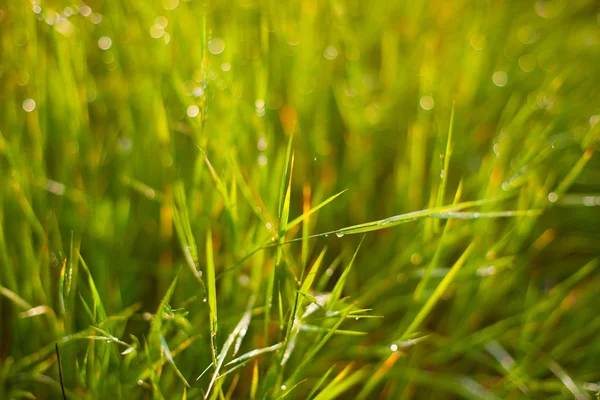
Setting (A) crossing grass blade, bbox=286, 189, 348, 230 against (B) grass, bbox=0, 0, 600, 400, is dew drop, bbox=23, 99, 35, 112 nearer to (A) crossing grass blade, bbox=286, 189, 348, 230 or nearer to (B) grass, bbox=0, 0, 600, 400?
(B) grass, bbox=0, 0, 600, 400

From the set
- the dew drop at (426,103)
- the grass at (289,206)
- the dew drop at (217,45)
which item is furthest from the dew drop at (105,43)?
the dew drop at (426,103)

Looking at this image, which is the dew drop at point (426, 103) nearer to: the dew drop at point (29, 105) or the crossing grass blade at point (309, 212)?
the crossing grass blade at point (309, 212)

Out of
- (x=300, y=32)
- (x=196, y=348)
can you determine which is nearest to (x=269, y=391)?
(x=196, y=348)

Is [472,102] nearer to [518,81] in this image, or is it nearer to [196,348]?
[518,81]

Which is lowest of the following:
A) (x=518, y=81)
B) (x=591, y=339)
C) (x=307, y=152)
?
(x=591, y=339)

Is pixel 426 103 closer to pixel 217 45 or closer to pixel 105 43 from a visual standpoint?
pixel 217 45

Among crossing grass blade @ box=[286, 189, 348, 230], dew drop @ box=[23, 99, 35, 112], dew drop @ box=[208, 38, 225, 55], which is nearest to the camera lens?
crossing grass blade @ box=[286, 189, 348, 230]

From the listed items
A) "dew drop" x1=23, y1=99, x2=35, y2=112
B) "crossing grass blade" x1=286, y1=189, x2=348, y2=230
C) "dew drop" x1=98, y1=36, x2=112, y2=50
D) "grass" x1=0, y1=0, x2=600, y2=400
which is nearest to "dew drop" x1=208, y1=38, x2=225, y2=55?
"grass" x1=0, y1=0, x2=600, y2=400

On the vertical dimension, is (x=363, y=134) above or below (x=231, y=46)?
below
